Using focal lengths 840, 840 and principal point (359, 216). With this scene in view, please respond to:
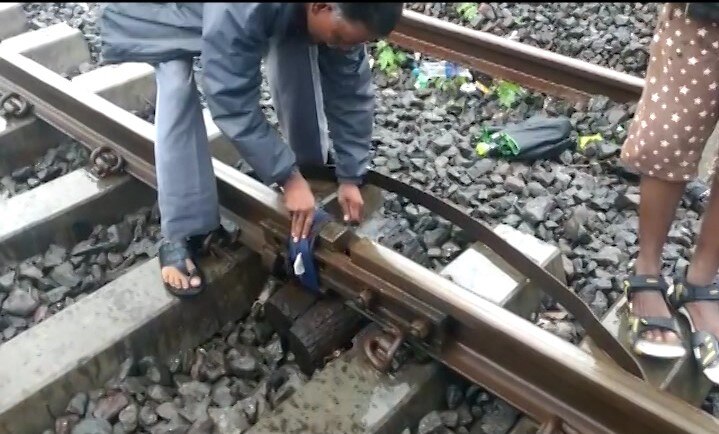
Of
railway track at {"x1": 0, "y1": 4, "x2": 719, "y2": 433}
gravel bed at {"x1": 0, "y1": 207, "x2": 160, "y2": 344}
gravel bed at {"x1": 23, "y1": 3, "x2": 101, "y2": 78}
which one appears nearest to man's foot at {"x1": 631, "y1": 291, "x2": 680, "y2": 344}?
railway track at {"x1": 0, "y1": 4, "x2": 719, "y2": 433}

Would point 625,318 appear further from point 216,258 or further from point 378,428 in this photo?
point 216,258

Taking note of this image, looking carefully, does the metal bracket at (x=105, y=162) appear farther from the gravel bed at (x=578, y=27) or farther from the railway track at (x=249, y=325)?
the gravel bed at (x=578, y=27)

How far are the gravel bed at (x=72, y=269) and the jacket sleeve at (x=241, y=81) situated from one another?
0.85m

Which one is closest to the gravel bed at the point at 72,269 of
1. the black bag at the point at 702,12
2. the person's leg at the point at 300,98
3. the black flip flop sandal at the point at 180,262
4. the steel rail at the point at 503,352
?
the black flip flop sandal at the point at 180,262

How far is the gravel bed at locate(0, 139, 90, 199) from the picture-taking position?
3.60 meters

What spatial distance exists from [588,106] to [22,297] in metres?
2.56

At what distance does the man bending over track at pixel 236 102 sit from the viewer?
225 centimetres

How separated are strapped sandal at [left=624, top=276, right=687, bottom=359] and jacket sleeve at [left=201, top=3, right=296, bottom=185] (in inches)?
44.3

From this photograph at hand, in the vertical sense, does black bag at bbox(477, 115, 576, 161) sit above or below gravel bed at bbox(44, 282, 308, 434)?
above

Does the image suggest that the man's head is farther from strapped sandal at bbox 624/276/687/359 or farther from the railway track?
strapped sandal at bbox 624/276/687/359

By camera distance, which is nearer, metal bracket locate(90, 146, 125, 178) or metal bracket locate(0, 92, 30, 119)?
metal bracket locate(90, 146, 125, 178)

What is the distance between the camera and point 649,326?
2461mm

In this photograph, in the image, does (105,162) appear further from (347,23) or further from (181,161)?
(347,23)

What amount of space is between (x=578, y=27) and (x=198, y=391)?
10.5ft
